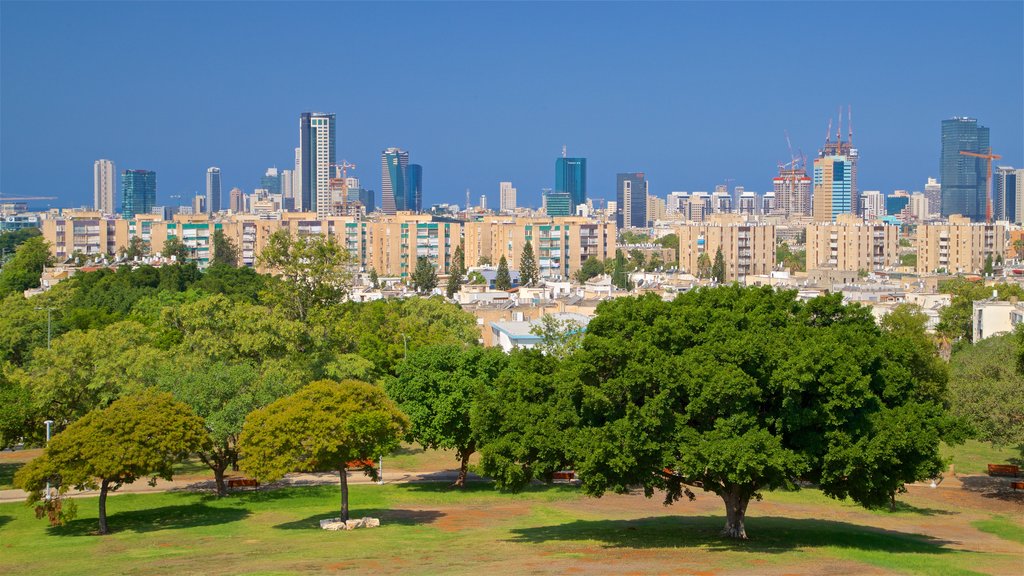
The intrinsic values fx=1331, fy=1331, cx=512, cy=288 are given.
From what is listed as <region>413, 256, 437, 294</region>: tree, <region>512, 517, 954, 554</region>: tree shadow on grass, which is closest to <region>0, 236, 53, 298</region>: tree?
<region>413, 256, 437, 294</region>: tree

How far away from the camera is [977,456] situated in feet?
158

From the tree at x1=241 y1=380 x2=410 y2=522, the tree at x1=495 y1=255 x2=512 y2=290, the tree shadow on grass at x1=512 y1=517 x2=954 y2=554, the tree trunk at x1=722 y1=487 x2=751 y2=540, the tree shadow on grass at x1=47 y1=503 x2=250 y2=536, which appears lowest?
the tree shadow on grass at x1=47 y1=503 x2=250 y2=536

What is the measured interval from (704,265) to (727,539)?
5462 inches

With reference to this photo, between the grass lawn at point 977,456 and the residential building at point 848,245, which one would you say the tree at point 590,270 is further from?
the grass lawn at point 977,456

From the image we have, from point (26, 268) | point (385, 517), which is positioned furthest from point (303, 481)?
point (26, 268)

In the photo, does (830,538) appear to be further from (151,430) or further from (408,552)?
(151,430)

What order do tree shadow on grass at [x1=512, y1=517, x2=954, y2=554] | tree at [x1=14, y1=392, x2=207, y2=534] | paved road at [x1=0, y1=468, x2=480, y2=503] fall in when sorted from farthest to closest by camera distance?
paved road at [x1=0, y1=468, x2=480, y2=503] → tree at [x1=14, y1=392, x2=207, y2=534] → tree shadow on grass at [x1=512, y1=517, x2=954, y2=554]

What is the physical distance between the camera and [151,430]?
3344 centimetres

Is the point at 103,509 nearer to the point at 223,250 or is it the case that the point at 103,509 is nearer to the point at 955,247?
the point at 223,250

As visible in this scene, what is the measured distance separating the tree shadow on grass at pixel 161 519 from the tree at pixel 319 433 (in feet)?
7.94

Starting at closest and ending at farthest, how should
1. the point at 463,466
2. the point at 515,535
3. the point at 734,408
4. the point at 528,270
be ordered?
the point at 734,408
the point at 515,535
the point at 463,466
the point at 528,270

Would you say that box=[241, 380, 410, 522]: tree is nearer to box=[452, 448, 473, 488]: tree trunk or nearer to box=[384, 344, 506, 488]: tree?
box=[384, 344, 506, 488]: tree

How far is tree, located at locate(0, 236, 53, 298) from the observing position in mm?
112562

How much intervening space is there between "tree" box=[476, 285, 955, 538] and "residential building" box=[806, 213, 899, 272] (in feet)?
474
